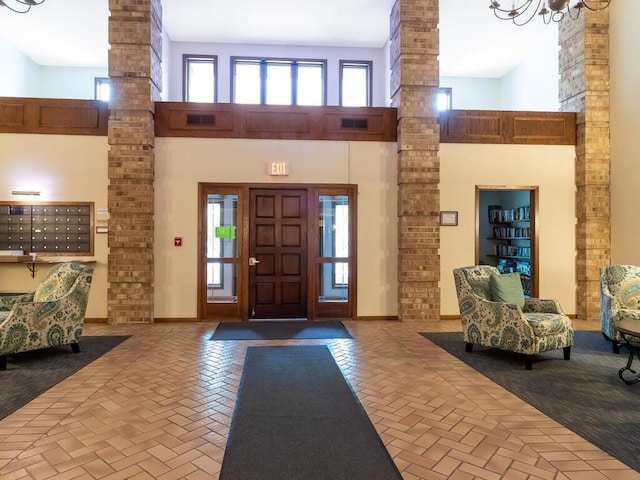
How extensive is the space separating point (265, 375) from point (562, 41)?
23.7ft

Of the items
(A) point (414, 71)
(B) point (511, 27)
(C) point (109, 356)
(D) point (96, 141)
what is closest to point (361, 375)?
(C) point (109, 356)

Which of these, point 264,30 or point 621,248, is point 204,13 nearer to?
point 264,30

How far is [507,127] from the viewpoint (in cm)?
651

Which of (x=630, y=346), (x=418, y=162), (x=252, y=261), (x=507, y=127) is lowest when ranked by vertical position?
(x=630, y=346)

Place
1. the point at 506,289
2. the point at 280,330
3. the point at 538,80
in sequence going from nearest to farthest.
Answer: the point at 506,289
the point at 280,330
the point at 538,80

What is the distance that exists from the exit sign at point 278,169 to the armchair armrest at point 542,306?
375cm

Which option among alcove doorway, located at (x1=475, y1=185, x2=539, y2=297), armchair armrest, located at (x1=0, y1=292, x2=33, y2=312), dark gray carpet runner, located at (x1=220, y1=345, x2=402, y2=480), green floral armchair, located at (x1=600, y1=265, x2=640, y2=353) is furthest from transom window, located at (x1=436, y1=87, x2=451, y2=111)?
armchair armrest, located at (x1=0, y1=292, x2=33, y2=312)

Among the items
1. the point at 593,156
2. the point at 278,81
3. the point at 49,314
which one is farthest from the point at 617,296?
the point at 278,81

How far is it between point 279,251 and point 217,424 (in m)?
3.81

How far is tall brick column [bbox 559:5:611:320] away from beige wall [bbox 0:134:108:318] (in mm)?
7388

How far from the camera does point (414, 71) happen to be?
20.5 ft

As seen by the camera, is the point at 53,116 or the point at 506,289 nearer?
the point at 506,289

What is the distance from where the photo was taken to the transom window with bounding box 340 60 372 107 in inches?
343

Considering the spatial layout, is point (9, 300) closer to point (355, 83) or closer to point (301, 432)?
point (301, 432)
